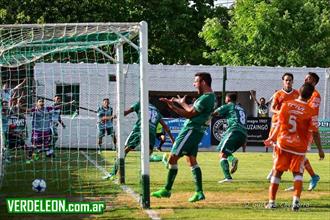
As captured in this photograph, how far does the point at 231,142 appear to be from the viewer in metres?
15.2

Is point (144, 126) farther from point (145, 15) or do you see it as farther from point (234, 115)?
point (145, 15)

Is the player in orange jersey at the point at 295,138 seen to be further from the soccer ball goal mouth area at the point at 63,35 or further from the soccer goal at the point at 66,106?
the soccer ball goal mouth area at the point at 63,35

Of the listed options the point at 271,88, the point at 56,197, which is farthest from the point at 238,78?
the point at 56,197

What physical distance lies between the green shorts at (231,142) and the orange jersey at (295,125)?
4.01 m

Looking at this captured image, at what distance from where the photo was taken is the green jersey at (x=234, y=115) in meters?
15.1

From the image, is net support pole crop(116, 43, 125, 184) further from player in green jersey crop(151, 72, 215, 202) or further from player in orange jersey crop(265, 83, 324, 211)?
player in orange jersey crop(265, 83, 324, 211)

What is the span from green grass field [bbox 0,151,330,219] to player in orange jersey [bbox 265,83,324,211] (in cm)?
45

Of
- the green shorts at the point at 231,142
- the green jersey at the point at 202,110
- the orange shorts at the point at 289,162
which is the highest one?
the green jersey at the point at 202,110

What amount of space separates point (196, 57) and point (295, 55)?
7.50 meters

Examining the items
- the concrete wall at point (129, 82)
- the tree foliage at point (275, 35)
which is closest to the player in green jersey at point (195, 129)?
the concrete wall at point (129, 82)

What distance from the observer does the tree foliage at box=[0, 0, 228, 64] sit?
4194cm

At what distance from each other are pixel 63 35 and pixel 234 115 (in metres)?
4.35

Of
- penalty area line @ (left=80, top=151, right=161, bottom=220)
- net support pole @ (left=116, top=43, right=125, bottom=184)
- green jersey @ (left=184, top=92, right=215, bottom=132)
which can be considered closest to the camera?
penalty area line @ (left=80, top=151, right=161, bottom=220)

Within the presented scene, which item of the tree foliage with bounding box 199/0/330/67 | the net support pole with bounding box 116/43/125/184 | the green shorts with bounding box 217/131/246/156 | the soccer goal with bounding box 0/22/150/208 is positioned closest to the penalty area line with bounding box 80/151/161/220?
the soccer goal with bounding box 0/22/150/208
